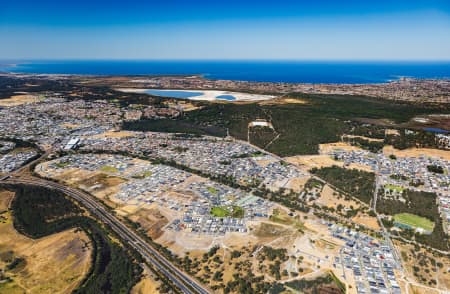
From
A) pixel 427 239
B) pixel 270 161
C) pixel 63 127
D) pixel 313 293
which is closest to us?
pixel 313 293

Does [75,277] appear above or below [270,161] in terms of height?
below

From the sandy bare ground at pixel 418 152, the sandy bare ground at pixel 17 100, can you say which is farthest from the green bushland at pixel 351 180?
the sandy bare ground at pixel 17 100

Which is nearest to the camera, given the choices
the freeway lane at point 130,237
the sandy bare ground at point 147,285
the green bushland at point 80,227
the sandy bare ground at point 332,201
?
the sandy bare ground at point 147,285

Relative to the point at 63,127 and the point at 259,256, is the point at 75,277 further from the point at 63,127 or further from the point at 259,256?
the point at 63,127

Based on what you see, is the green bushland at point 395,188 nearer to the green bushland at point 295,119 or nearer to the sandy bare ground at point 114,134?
the green bushland at point 295,119

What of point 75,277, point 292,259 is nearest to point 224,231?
point 292,259

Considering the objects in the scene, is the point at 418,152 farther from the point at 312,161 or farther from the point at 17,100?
the point at 17,100

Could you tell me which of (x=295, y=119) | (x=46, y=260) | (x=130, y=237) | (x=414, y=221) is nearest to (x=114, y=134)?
(x=130, y=237)
